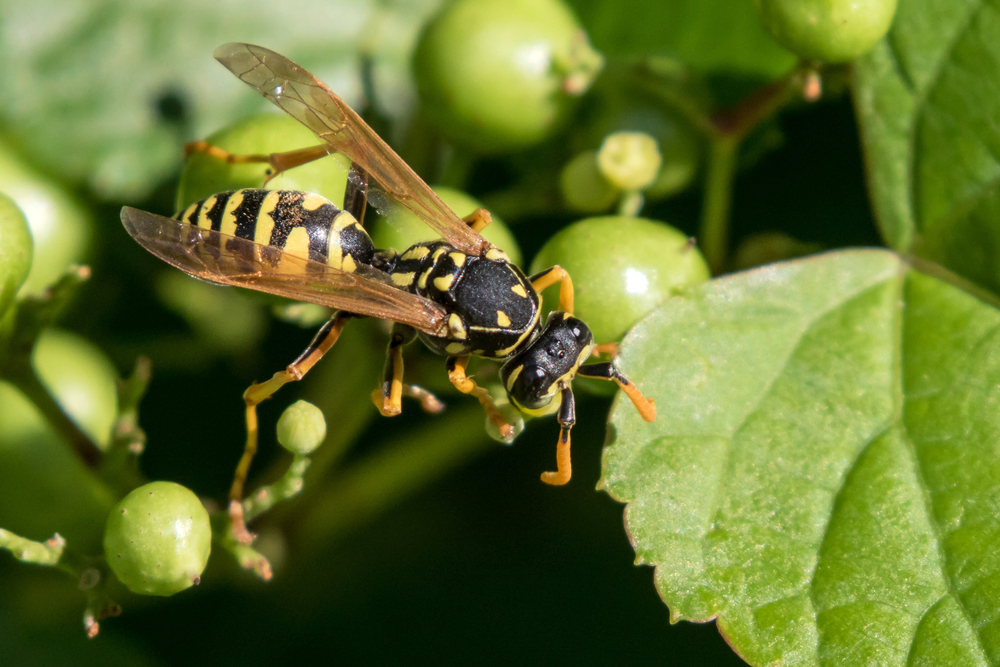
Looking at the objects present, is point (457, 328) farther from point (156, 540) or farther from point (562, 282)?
point (156, 540)

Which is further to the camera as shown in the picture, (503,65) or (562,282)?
(503,65)

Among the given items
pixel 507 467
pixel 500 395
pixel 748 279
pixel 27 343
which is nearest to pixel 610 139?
pixel 748 279

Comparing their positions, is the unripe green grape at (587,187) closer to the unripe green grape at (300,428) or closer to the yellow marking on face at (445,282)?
the yellow marking on face at (445,282)

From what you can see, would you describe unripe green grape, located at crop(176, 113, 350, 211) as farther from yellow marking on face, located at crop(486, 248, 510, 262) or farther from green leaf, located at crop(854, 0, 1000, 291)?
green leaf, located at crop(854, 0, 1000, 291)

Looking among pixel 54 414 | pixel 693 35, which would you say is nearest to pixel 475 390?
pixel 54 414

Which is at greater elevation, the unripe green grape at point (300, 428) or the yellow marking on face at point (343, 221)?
the yellow marking on face at point (343, 221)

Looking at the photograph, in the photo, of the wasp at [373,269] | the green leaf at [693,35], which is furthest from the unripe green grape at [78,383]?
the green leaf at [693,35]

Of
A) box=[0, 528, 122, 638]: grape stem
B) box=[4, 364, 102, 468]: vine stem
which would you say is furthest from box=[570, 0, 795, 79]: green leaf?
box=[0, 528, 122, 638]: grape stem
